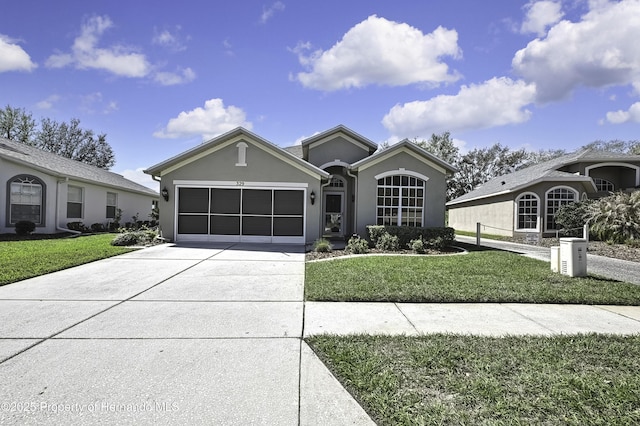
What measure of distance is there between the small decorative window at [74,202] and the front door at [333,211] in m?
14.4

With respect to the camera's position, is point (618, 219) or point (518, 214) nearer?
point (618, 219)

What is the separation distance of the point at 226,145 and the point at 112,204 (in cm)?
1330

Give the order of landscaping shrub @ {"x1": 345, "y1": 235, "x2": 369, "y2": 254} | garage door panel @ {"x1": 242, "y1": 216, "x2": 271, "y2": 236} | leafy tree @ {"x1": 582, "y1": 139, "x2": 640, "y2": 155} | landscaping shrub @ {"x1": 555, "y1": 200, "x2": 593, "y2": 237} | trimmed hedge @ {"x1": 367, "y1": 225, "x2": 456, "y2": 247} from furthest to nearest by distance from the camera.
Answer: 1. leafy tree @ {"x1": 582, "y1": 139, "x2": 640, "y2": 155}
2. landscaping shrub @ {"x1": 555, "y1": 200, "x2": 593, "y2": 237}
3. garage door panel @ {"x1": 242, "y1": 216, "x2": 271, "y2": 236}
4. trimmed hedge @ {"x1": 367, "y1": 225, "x2": 456, "y2": 247}
5. landscaping shrub @ {"x1": 345, "y1": 235, "x2": 369, "y2": 254}

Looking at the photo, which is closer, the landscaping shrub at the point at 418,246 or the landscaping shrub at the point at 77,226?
the landscaping shrub at the point at 418,246

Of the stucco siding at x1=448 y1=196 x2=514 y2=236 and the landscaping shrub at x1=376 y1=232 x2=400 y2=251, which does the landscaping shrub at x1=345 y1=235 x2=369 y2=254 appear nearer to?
the landscaping shrub at x1=376 y1=232 x2=400 y2=251

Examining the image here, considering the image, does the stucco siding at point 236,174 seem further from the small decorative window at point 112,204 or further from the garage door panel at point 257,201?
the small decorative window at point 112,204

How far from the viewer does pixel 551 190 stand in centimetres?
1853

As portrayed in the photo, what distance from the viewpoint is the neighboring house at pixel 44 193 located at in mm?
15812

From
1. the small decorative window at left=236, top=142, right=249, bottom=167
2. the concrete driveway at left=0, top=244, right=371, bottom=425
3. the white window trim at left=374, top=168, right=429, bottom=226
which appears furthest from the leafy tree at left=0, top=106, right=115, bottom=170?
the white window trim at left=374, top=168, right=429, bottom=226

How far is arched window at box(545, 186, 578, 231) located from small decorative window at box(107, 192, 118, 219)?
2709 cm

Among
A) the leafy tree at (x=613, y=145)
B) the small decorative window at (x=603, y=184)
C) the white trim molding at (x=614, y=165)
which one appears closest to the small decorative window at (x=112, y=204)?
the white trim molding at (x=614, y=165)

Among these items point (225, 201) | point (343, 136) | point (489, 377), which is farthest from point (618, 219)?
point (225, 201)

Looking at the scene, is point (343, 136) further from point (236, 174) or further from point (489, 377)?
point (489, 377)

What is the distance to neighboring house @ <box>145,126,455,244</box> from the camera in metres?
14.1
